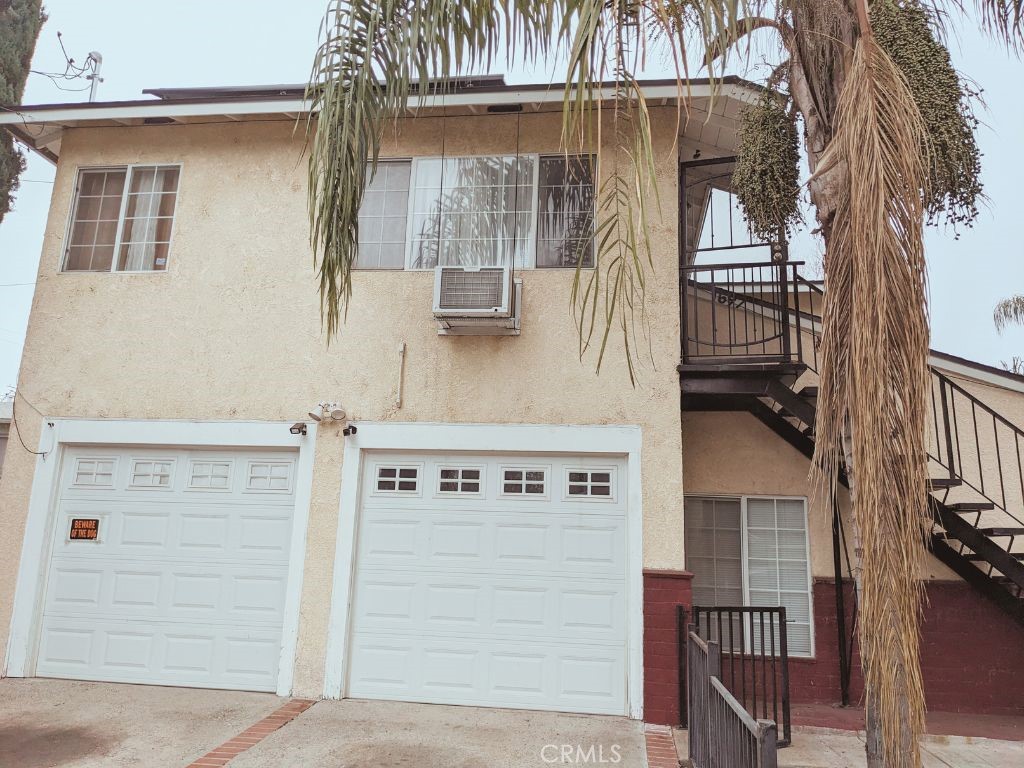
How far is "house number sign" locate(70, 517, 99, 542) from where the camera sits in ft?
25.2

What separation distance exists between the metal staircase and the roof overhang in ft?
5.66

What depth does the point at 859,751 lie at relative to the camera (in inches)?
233

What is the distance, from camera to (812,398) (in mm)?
7250

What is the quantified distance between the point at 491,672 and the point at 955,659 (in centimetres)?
446

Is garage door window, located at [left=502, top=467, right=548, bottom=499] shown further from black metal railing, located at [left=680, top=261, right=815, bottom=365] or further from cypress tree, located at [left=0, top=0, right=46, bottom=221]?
cypress tree, located at [left=0, top=0, right=46, bottom=221]

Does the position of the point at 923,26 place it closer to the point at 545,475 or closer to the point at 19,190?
the point at 545,475

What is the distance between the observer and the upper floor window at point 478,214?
769 centimetres

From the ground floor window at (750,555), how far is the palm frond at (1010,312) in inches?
676

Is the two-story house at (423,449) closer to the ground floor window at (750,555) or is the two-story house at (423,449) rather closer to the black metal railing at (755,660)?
the ground floor window at (750,555)

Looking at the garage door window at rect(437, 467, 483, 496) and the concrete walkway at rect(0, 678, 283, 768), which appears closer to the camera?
the concrete walkway at rect(0, 678, 283, 768)

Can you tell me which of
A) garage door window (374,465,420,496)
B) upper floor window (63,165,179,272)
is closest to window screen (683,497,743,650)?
garage door window (374,465,420,496)

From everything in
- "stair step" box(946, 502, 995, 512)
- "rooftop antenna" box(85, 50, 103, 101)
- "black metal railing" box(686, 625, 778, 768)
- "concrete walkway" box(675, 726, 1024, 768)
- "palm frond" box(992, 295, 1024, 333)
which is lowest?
"concrete walkway" box(675, 726, 1024, 768)

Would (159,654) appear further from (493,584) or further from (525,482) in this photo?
(525,482)

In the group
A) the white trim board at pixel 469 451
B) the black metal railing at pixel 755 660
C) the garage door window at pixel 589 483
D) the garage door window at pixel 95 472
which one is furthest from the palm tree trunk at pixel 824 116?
the garage door window at pixel 95 472
